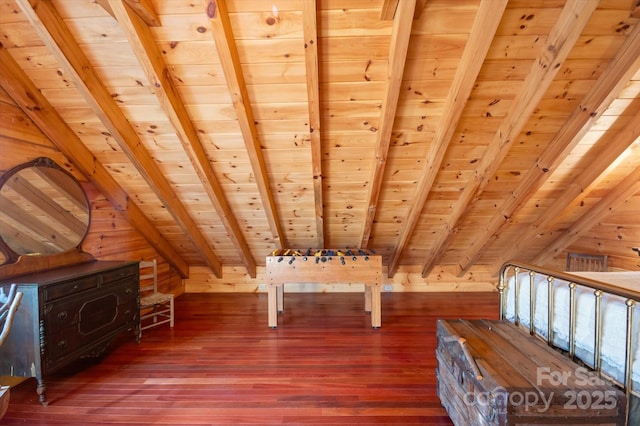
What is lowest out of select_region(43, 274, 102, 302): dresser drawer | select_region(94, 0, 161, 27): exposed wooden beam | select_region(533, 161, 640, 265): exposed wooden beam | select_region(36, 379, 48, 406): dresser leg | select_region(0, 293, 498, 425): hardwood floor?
select_region(0, 293, 498, 425): hardwood floor

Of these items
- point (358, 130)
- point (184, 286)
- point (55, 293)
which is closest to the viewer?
point (55, 293)

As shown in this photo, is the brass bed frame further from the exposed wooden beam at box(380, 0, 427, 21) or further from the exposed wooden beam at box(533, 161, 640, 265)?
the exposed wooden beam at box(533, 161, 640, 265)

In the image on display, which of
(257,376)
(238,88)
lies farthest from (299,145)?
(257,376)

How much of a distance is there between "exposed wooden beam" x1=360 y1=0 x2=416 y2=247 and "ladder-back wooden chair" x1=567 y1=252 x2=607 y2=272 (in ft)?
9.46

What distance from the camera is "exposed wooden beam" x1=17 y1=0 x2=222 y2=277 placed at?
1662 millimetres

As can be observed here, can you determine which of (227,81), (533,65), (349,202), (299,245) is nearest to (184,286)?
(299,245)

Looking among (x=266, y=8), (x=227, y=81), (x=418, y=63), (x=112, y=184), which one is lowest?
(x=112, y=184)

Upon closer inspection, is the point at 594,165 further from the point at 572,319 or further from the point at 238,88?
the point at 238,88

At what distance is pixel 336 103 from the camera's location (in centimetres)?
217

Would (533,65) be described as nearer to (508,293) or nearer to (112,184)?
(508,293)

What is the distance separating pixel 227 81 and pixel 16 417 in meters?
2.54

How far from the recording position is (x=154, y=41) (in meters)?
1.81

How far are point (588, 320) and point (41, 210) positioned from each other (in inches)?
149

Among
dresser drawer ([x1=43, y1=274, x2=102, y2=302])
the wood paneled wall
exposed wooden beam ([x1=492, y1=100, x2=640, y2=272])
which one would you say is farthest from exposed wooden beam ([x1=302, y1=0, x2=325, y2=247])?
exposed wooden beam ([x1=492, y1=100, x2=640, y2=272])
